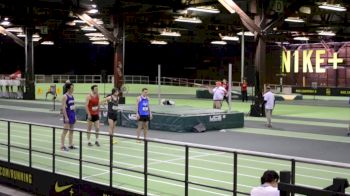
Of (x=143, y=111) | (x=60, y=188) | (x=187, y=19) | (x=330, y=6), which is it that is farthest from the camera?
(x=187, y=19)

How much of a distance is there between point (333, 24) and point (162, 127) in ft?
82.3

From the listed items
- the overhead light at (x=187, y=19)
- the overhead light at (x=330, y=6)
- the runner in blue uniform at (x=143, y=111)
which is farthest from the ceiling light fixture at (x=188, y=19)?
the runner in blue uniform at (x=143, y=111)

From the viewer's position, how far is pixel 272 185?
18.3ft

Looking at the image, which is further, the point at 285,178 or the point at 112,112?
the point at 112,112

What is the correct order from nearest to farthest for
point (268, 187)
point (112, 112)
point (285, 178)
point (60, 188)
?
point (285, 178) < point (268, 187) < point (60, 188) < point (112, 112)

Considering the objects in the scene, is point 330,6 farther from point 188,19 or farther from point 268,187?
point 268,187

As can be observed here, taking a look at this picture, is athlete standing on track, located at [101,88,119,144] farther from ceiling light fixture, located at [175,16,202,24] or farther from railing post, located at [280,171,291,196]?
ceiling light fixture, located at [175,16,202,24]

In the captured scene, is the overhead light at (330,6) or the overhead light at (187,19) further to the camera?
the overhead light at (187,19)

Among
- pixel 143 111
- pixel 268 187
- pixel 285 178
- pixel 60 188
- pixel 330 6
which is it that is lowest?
pixel 60 188

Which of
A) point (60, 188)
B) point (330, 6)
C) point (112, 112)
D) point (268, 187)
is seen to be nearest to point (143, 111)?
point (112, 112)

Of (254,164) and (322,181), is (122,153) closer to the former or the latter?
(254,164)

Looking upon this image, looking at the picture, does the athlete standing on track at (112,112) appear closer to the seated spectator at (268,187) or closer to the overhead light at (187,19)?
the seated spectator at (268,187)

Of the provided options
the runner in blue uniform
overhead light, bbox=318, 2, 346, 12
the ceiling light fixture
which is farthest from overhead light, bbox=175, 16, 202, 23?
the runner in blue uniform

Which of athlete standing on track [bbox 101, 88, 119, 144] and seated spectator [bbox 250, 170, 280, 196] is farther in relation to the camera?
athlete standing on track [bbox 101, 88, 119, 144]
